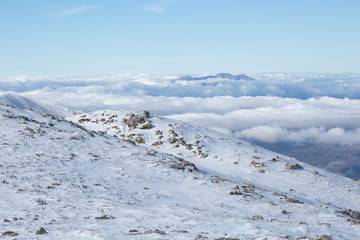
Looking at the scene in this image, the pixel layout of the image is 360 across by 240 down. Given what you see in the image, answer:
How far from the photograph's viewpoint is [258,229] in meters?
14.0

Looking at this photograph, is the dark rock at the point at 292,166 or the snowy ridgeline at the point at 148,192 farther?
the dark rock at the point at 292,166

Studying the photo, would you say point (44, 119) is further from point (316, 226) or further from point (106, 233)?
point (316, 226)

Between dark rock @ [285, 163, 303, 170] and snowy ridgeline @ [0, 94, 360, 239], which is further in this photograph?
dark rock @ [285, 163, 303, 170]

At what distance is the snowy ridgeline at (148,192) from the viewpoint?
44.9 ft

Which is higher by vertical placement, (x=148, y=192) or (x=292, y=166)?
(x=148, y=192)

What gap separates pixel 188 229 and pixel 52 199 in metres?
7.39

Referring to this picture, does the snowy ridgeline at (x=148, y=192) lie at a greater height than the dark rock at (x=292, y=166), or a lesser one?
greater

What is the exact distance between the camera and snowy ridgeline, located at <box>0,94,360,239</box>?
44.9 feet

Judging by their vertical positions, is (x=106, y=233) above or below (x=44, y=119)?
below

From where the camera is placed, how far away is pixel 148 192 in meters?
20.4

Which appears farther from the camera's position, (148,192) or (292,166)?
(292,166)

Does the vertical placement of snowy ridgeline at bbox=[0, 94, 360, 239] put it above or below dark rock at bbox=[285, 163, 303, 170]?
above

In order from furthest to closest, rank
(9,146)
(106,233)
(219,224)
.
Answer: (9,146) < (219,224) < (106,233)

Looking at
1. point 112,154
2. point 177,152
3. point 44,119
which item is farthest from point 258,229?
point 44,119
